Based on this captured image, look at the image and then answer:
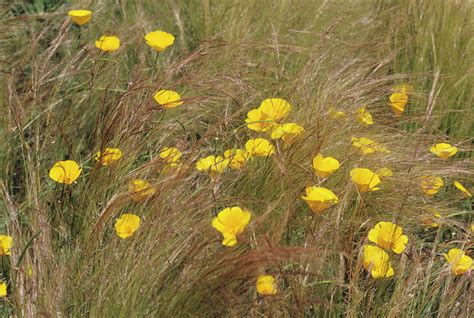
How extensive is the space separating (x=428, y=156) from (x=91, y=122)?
1.17m

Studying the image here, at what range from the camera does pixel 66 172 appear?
6.56 feet

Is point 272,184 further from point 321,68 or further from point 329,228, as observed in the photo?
point 321,68

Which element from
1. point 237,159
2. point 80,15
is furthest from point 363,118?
point 80,15

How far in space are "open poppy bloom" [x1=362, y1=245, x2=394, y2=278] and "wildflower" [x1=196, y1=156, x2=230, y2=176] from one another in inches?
16.2

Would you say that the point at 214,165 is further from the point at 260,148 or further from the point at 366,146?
the point at 366,146

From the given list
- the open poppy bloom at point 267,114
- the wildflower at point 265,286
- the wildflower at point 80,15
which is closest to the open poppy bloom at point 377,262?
the wildflower at point 265,286

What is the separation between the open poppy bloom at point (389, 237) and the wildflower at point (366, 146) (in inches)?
14.1

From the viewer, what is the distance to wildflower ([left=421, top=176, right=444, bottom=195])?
2.17 metres

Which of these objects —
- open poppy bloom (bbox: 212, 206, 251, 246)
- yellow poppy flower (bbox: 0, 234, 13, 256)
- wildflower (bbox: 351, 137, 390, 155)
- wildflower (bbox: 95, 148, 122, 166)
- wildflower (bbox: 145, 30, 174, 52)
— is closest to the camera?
open poppy bloom (bbox: 212, 206, 251, 246)

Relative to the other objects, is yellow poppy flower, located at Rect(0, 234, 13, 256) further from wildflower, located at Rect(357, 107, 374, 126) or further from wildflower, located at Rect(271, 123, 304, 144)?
wildflower, located at Rect(357, 107, 374, 126)

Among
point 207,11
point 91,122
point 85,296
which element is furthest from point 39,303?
point 207,11

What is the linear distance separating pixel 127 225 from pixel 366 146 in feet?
2.40

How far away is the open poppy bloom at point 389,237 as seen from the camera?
185 cm

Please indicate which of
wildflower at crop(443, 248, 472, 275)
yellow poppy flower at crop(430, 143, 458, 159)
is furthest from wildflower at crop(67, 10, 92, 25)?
wildflower at crop(443, 248, 472, 275)
